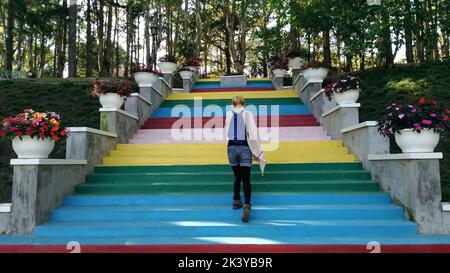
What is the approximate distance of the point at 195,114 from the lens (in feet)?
33.0

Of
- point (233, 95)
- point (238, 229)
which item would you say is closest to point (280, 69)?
point (233, 95)

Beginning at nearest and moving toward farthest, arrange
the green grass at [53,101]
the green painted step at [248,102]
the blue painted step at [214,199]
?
the blue painted step at [214,199], the green grass at [53,101], the green painted step at [248,102]

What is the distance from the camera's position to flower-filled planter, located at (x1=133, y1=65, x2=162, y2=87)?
9664mm

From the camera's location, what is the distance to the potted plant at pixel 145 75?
9.66 meters

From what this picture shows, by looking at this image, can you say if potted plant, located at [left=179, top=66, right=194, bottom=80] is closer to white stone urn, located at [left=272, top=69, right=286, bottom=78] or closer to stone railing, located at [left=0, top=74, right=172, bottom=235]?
white stone urn, located at [left=272, top=69, right=286, bottom=78]

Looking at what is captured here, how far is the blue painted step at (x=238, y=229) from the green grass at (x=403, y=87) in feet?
Result: 10.0

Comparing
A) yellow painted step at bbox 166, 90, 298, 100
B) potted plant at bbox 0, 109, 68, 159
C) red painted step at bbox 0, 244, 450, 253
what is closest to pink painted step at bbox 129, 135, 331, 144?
potted plant at bbox 0, 109, 68, 159

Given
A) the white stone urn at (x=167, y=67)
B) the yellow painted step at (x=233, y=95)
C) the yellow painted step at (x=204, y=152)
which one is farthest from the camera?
the white stone urn at (x=167, y=67)

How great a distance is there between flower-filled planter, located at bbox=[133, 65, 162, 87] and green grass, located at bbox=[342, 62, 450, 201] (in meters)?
5.49

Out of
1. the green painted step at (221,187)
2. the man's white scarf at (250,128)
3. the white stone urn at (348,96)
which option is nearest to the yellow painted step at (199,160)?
the green painted step at (221,187)

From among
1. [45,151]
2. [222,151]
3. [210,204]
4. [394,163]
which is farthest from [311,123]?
[45,151]

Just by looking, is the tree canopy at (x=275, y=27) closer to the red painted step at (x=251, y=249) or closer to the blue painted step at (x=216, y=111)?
the blue painted step at (x=216, y=111)

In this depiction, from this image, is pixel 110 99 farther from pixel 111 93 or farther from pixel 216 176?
pixel 216 176
